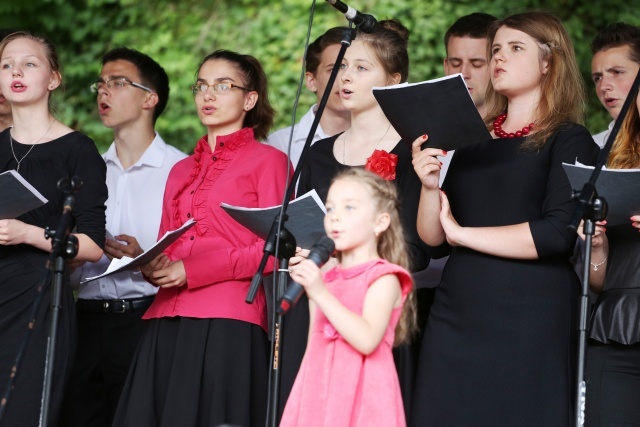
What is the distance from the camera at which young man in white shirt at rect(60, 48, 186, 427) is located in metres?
4.84

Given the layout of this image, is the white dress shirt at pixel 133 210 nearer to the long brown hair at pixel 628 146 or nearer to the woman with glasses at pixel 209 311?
the woman with glasses at pixel 209 311

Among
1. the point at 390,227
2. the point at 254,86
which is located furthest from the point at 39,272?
the point at 390,227

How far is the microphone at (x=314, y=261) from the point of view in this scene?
2885 millimetres

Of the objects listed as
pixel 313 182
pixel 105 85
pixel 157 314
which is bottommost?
pixel 157 314

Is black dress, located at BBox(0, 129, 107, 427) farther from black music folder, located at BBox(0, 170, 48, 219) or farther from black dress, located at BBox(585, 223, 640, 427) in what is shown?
black dress, located at BBox(585, 223, 640, 427)

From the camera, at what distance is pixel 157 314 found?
167 inches

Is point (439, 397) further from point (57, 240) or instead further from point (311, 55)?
point (311, 55)

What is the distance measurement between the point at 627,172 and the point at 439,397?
3.09ft

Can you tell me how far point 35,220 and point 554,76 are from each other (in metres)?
1.98

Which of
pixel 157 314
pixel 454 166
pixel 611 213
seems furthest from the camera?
pixel 157 314

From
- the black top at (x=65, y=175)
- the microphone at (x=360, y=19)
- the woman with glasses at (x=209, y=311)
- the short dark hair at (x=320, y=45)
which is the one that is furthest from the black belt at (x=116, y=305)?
the microphone at (x=360, y=19)

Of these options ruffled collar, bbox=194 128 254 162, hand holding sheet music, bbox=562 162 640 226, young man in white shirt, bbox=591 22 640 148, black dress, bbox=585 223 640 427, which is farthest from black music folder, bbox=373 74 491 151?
young man in white shirt, bbox=591 22 640 148

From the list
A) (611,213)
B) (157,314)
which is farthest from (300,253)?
(611,213)

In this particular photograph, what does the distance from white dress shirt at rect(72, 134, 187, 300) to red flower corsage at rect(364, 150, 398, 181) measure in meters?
1.45
